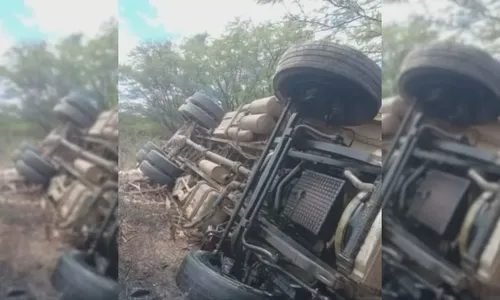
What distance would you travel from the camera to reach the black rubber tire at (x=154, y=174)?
1776 mm

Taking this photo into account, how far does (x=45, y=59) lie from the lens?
1.56 metres

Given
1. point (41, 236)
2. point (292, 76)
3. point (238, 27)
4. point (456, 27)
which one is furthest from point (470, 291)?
point (41, 236)

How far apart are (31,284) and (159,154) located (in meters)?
0.56

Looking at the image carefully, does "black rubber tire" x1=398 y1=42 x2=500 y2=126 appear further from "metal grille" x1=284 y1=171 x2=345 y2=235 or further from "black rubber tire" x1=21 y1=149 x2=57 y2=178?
"black rubber tire" x1=21 y1=149 x2=57 y2=178

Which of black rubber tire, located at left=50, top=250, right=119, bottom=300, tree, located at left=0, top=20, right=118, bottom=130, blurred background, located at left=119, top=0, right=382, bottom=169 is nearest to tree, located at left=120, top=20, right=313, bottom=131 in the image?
blurred background, located at left=119, top=0, right=382, bottom=169

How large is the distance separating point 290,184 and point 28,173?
779 mm

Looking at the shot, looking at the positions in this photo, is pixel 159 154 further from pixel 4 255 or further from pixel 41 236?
pixel 4 255

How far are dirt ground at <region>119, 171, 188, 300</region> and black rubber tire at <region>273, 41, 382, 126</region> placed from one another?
23.2 inches

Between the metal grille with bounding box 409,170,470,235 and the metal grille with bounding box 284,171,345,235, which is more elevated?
the metal grille with bounding box 409,170,470,235

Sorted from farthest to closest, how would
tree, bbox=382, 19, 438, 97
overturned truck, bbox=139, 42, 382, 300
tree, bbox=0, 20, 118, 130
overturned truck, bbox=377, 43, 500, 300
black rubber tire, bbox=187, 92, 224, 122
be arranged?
black rubber tire, bbox=187, 92, 224, 122, tree, bbox=0, 20, 118, 130, overturned truck, bbox=139, 42, 382, 300, tree, bbox=382, 19, 438, 97, overturned truck, bbox=377, 43, 500, 300

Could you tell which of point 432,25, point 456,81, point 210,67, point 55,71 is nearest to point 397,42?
point 432,25

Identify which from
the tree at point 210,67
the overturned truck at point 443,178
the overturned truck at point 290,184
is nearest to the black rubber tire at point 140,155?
the overturned truck at point 290,184

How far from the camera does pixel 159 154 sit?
1799 mm

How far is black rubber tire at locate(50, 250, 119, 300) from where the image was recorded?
Answer: 62.9 inches
